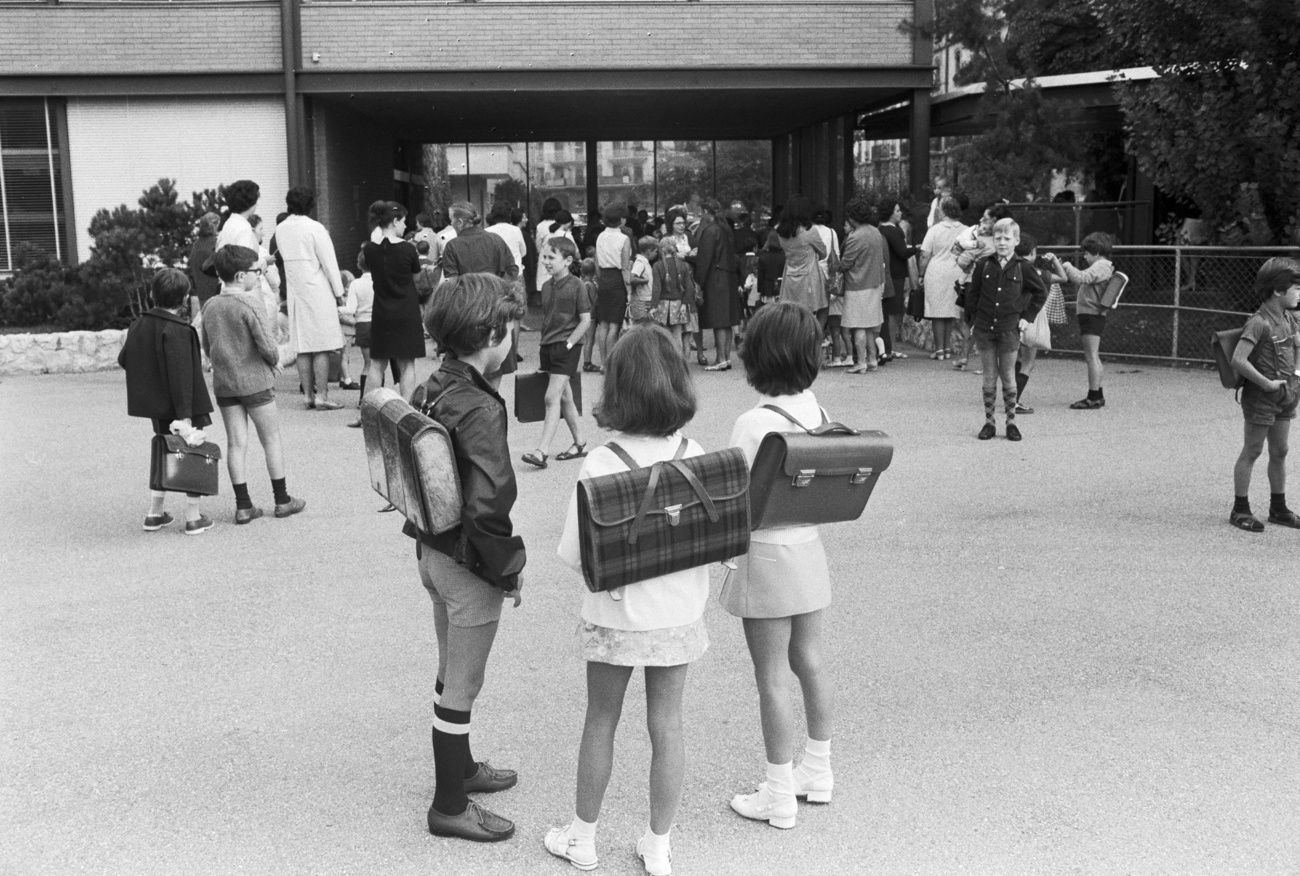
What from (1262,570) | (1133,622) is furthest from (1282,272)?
(1133,622)

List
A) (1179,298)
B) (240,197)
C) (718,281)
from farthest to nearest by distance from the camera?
1. (718,281)
2. (1179,298)
3. (240,197)

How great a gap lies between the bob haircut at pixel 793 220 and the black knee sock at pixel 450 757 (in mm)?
10548

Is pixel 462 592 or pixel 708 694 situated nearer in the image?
pixel 462 592

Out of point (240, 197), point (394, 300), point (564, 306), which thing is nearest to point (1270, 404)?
point (564, 306)

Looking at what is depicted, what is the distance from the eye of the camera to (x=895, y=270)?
15.3 metres

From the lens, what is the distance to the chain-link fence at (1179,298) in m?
14.1

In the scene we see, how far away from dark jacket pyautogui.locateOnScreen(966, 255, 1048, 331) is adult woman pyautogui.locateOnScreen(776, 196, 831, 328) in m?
3.58

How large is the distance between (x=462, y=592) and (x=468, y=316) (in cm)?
80

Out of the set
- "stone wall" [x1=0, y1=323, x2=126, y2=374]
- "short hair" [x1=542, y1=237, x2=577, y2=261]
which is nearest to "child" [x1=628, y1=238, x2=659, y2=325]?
"short hair" [x1=542, y1=237, x2=577, y2=261]

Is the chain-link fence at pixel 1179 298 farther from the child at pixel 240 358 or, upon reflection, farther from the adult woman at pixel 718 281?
the child at pixel 240 358

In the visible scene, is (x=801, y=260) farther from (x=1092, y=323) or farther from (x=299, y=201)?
(x=299, y=201)

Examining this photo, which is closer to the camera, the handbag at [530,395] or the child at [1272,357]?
the handbag at [530,395]

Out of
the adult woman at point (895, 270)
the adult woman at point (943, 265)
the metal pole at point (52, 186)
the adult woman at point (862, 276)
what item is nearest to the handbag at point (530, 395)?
the adult woman at point (862, 276)

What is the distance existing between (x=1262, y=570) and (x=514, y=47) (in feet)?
46.7
